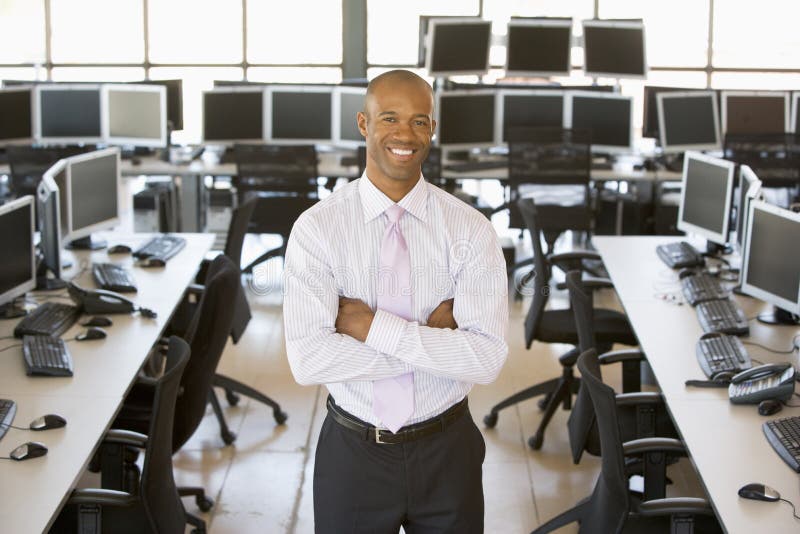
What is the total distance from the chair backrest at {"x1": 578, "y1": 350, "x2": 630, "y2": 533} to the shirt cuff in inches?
31.4

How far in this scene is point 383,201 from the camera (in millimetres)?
2609

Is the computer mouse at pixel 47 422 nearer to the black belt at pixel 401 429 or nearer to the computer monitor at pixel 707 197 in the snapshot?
the black belt at pixel 401 429

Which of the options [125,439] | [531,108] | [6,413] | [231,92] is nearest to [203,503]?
[125,439]

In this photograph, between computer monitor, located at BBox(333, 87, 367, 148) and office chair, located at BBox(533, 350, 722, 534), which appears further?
computer monitor, located at BBox(333, 87, 367, 148)

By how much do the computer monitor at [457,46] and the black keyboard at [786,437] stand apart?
5.52 meters

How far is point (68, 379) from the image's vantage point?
12.8 feet

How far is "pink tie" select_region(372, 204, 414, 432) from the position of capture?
2605 mm

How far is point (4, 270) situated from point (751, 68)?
830 centimetres

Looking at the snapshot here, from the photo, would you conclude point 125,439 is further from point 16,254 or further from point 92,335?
point 16,254

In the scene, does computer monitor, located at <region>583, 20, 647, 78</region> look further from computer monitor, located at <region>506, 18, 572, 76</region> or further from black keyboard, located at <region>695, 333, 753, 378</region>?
black keyboard, located at <region>695, 333, 753, 378</region>

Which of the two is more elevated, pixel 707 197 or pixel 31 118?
pixel 31 118

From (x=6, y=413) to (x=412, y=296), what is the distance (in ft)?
5.11

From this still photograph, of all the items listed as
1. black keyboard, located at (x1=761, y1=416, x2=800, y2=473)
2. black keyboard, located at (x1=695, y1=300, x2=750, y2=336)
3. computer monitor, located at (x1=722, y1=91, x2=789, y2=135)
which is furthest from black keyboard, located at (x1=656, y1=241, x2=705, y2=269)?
computer monitor, located at (x1=722, y1=91, x2=789, y2=135)

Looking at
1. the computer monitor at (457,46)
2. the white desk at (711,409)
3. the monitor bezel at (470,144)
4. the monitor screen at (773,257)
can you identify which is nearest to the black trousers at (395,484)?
the white desk at (711,409)
